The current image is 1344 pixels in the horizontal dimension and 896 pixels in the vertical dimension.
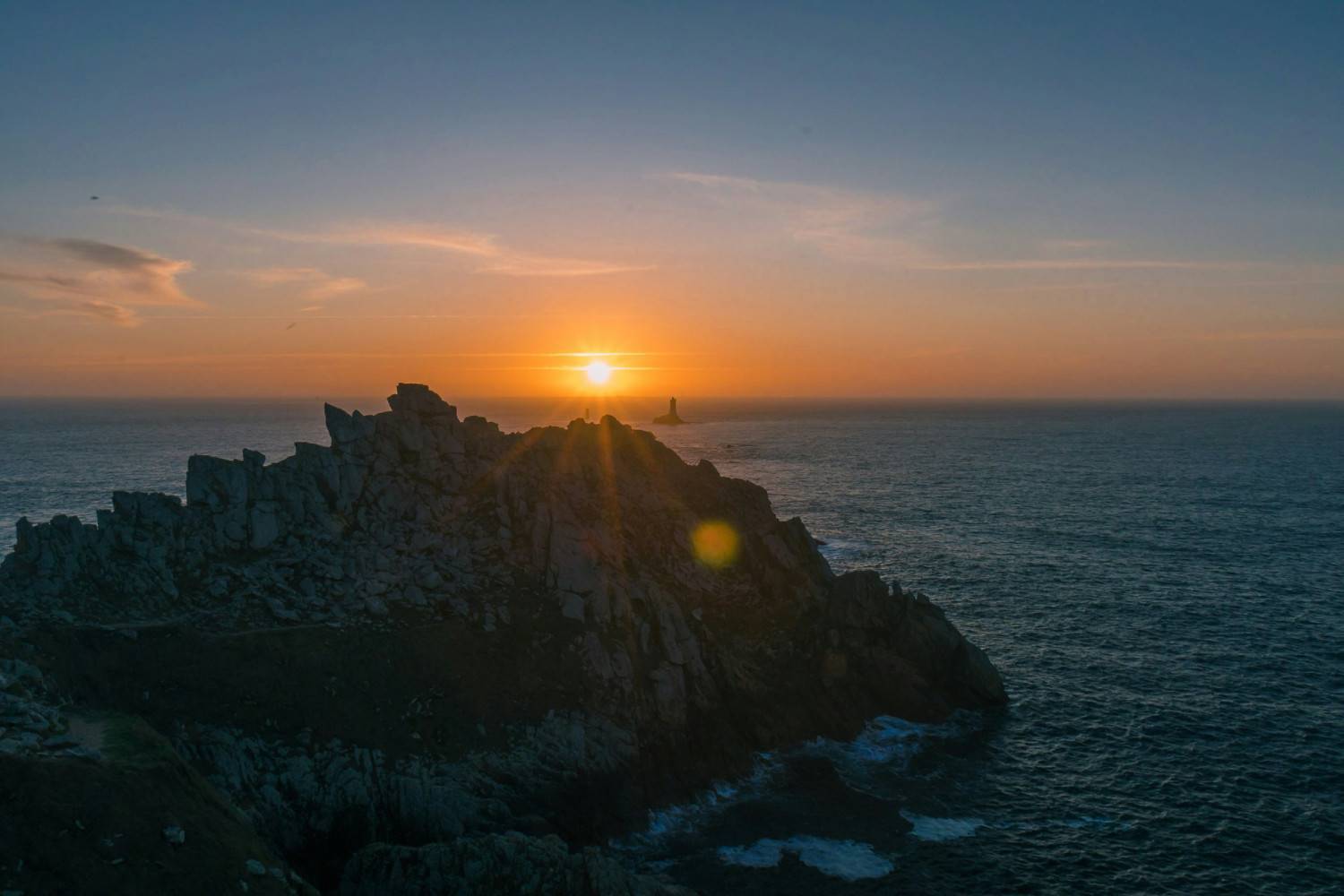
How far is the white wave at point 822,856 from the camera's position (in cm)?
3544

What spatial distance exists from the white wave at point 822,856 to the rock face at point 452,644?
5467 millimetres

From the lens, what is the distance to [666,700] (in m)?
44.7

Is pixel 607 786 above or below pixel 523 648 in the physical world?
below

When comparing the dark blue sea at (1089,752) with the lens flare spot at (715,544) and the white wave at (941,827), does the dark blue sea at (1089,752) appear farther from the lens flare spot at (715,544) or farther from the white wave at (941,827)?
the lens flare spot at (715,544)

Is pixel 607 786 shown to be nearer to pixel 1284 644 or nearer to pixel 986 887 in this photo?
pixel 986 887

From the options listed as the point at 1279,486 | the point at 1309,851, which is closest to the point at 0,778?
the point at 1309,851

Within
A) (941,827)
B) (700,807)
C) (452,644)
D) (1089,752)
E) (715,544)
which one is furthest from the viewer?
(715,544)

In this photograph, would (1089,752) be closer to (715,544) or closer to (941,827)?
(941,827)

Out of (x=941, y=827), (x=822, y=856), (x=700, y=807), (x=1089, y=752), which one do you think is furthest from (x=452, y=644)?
(x=1089, y=752)

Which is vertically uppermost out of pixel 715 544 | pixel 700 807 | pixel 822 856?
pixel 715 544

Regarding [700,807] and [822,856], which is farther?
[700,807]

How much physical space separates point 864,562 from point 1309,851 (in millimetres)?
50921

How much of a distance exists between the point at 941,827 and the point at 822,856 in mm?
7012

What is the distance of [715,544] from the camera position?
57844 mm
